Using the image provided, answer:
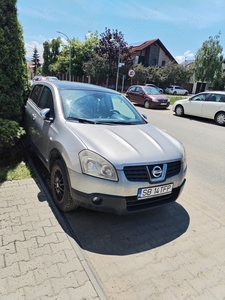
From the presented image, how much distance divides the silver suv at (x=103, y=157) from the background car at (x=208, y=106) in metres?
8.88

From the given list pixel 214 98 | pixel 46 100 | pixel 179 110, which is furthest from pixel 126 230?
pixel 179 110

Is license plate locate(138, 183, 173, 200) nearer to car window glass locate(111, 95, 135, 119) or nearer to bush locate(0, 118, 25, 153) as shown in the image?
car window glass locate(111, 95, 135, 119)

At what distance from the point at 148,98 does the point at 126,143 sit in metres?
13.4

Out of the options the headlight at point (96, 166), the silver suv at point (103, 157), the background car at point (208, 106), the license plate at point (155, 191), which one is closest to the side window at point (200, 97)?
the background car at point (208, 106)

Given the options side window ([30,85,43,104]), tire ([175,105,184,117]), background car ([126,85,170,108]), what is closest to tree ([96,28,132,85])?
background car ([126,85,170,108])

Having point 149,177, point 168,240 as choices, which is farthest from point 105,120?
point 168,240

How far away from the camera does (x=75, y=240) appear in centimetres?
251

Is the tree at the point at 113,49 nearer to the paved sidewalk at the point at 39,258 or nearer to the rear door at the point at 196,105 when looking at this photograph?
the rear door at the point at 196,105

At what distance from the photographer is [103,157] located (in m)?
2.38

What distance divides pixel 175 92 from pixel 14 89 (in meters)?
32.9

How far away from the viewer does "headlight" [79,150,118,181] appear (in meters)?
2.37

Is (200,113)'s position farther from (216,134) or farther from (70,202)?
(70,202)

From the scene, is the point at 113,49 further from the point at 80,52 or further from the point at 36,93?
the point at 36,93

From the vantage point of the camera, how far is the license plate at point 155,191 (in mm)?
2482
